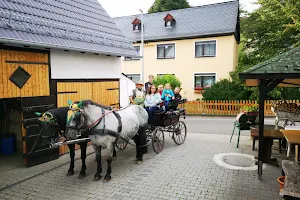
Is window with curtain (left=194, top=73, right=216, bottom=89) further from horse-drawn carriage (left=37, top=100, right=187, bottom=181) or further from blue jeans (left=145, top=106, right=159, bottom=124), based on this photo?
horse-drawn carriage (left=37, top=100, right=187, bottom=181)

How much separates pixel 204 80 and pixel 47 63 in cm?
1639

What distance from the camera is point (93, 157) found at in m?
7.78

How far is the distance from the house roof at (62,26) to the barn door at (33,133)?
166 centimetres

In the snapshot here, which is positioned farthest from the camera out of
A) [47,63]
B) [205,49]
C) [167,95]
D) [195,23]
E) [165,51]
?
[165,51]

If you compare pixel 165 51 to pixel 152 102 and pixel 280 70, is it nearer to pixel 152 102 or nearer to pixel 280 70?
pixel 152 102

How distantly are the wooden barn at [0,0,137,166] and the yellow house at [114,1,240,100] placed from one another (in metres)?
12.3

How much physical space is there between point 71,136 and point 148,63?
1859 centimetres

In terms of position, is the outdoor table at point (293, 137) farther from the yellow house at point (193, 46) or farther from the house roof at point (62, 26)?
the yellow house at point (193, 46)

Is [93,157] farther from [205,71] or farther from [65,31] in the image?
[205,71]

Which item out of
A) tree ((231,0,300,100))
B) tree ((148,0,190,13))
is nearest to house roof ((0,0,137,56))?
tree ((231,0,300,100))

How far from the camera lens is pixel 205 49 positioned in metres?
21.1

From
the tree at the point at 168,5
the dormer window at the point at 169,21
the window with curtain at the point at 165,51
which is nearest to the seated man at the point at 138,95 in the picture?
the window with curtain at the point at 165,51

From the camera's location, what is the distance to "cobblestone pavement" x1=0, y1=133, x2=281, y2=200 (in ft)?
16.6

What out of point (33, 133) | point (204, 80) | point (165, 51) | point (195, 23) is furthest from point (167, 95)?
point (195, 23)
